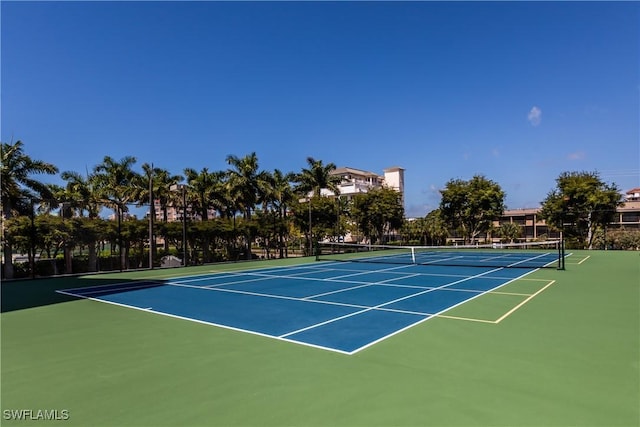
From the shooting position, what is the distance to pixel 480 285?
14.2m

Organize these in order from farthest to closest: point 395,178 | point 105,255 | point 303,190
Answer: point 395,178
point 303,190
point 105,255

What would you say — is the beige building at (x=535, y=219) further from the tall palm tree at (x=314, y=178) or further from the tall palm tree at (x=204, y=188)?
the tall palm tree at (x=204, y=188)

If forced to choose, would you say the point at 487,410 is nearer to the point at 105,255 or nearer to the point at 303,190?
the point at 105,255

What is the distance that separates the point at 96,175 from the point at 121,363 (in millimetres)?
33778

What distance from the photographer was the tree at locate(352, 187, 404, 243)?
46.4 metres

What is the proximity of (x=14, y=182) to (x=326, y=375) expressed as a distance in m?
22.8

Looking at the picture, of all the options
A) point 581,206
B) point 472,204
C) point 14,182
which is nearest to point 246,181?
point 14,182

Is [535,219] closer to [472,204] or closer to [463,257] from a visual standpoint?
[472,204]

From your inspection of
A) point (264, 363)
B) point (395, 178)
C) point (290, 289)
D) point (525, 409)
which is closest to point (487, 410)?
point (525, 409)

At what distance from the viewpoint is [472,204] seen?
48406 mm

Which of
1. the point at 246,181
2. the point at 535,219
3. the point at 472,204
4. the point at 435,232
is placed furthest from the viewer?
the point at 535,219

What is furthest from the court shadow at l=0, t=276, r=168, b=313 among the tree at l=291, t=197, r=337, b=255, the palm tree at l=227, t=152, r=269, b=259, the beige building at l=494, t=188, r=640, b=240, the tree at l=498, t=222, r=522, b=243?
the beige building at l=494, t=188, r=640, b=240

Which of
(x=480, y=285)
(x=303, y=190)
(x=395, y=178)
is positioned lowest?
(x=480, y=285)

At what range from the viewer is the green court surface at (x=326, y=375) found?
164 inches
